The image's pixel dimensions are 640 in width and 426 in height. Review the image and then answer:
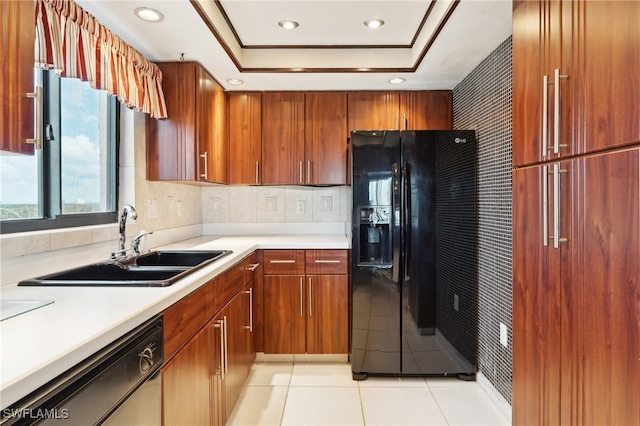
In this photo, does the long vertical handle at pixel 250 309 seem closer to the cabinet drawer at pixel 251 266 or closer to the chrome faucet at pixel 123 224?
the cabinet drawer at pixel 251 266

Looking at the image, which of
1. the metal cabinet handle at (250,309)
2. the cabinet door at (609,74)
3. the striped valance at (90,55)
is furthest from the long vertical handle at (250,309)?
the cabinet door at (609,74)

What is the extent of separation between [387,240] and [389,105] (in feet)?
3.88

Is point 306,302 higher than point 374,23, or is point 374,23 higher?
point 374,23

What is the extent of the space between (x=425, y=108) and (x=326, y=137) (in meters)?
0.85

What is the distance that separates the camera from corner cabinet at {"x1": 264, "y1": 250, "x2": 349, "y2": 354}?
2797 millimetres

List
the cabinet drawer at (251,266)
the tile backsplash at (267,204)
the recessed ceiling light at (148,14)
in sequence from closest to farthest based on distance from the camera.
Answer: the recessed ceiling light at (148,14) < the cabinet drawer at (251,266) < the tile backsplash at (267,204)

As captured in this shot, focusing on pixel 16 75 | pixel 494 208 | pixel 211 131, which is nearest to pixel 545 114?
pixel 494 208

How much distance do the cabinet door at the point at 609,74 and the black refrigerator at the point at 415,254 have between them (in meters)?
1.42

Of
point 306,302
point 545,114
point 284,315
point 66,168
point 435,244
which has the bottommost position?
point 284,315

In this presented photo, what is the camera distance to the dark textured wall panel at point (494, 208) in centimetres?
212

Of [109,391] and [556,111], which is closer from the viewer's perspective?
[109,391]

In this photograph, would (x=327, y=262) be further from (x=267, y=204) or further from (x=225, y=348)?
(x=225, y=348)

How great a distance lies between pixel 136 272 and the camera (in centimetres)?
176

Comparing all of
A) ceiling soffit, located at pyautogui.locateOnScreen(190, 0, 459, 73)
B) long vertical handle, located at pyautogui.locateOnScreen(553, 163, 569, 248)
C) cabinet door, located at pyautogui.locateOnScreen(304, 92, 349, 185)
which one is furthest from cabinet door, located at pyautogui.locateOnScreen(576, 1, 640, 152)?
cabinet door, located at pyautogui.locateOnScreen(304, 92, 349, 185)
